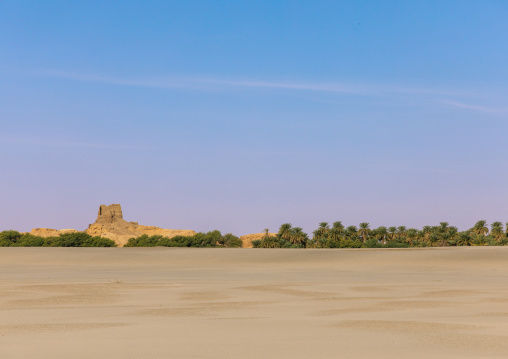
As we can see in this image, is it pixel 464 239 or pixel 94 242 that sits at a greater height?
pixel 464 239

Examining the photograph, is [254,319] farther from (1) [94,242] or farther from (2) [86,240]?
(2) [86,240]

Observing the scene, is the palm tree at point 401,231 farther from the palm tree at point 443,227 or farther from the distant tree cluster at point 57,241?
the distant tree cluster at point 57,241

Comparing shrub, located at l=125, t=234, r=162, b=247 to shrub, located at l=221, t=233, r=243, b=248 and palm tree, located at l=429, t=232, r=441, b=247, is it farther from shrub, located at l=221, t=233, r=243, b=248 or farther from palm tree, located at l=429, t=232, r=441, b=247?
palm tree, located at l=429, t=232, r=441, b=247

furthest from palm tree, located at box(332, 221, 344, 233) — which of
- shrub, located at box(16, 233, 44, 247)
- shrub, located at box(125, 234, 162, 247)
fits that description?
shrub, located at box(16, 233, 44, 247)

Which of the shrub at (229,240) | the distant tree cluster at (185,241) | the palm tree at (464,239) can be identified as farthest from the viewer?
the shrub at (229,240)

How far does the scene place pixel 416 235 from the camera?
114m

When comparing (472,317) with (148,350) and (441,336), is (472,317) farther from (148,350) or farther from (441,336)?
(148,350)

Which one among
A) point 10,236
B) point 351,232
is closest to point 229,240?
point 351,232

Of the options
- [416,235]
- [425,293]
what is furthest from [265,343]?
[416,235]

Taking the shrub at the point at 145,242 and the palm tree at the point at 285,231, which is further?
the palm tree at the point at 285,231

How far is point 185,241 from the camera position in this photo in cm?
9138

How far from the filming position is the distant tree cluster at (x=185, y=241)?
295 feet

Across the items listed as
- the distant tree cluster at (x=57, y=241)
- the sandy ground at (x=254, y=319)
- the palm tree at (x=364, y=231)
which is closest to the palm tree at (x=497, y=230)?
the palm tree at (x=364, y=231)

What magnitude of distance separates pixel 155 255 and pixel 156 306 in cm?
3626
